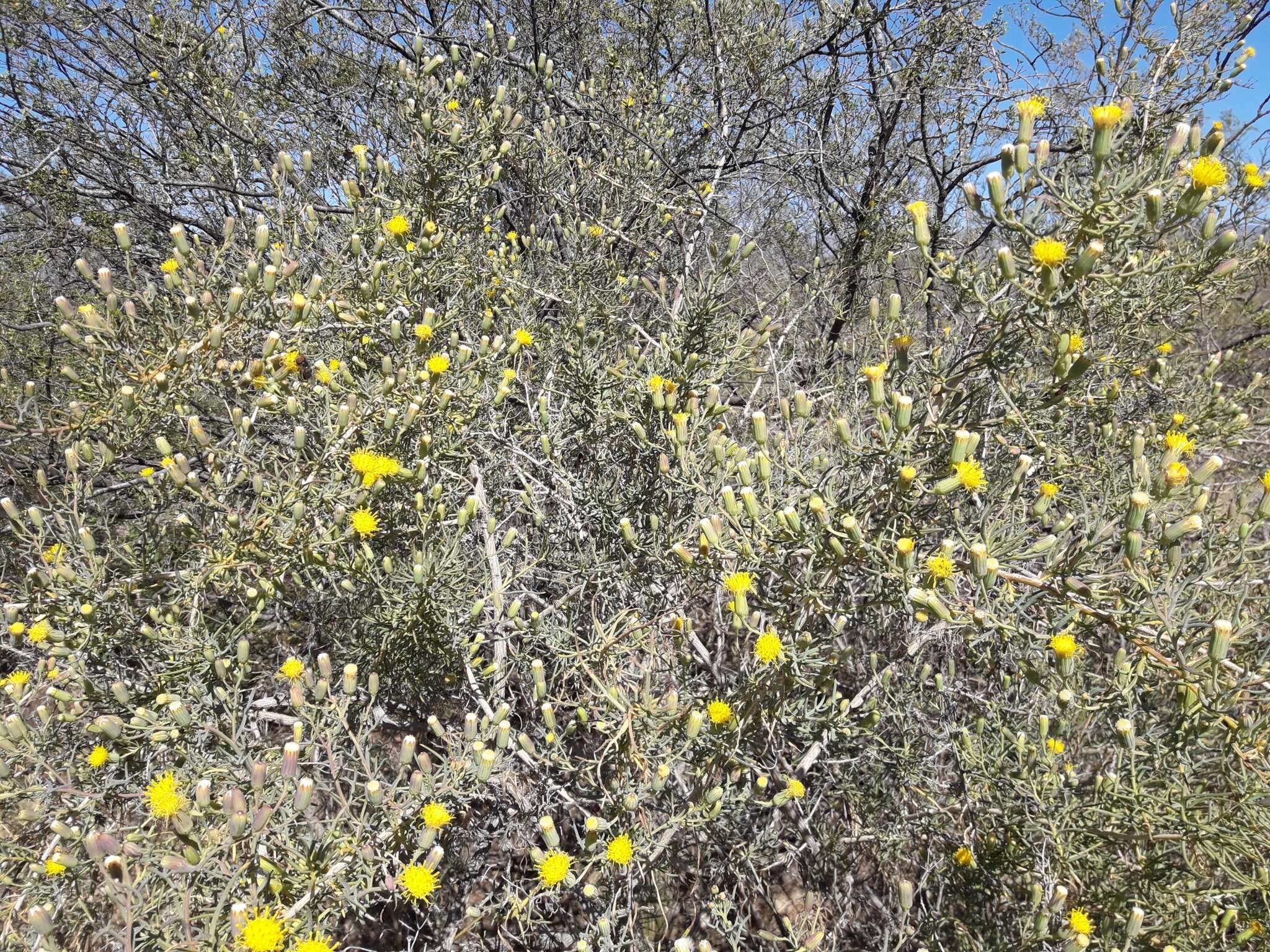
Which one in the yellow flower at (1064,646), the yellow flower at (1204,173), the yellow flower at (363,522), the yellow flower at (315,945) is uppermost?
the yellow flower at (1204,173)

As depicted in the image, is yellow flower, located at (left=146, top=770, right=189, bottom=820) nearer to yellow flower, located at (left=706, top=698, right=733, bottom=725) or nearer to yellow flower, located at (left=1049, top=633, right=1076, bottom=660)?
yellow flower, located at (left=706, top=698, right=733, bottom=725)

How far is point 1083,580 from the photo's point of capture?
1539mm

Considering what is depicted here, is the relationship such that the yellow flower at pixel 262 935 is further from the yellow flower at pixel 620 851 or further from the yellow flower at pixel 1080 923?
the yellow flower at pixel 1080 923

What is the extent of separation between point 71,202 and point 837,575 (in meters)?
5.19

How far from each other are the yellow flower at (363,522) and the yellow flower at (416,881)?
0.91 metres

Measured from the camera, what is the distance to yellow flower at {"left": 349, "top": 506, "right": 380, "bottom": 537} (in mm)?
1996

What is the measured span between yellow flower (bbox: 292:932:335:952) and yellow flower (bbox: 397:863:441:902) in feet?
0.61

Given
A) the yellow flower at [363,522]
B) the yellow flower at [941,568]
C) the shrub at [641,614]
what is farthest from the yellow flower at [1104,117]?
the yellow flower at [363,522]

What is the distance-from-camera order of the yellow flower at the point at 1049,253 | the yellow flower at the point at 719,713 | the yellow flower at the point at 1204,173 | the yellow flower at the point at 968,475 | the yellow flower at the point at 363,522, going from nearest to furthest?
the yellow flower at the point at 1204,173
the yellow flower at the point at 1049,253
the yellow flower at the point at 968,475
the yellow flower at the point at 719,713
the yellow flower at the point at 363,522

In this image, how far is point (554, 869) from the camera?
1.73 metres

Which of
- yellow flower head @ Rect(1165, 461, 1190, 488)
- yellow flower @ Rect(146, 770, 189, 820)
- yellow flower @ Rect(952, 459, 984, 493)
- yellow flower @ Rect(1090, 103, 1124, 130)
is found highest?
yellow flower @ Rect(1090, 103, 1124, 130)

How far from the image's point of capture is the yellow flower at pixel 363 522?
6.55ft

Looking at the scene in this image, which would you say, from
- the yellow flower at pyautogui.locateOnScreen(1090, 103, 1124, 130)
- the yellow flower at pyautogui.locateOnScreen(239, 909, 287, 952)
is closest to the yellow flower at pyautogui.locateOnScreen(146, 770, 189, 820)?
the yellow flower at pyautogui.locateOnScreen(239, 909, 287, 952)

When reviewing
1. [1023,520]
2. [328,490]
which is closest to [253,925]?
[328,490]
